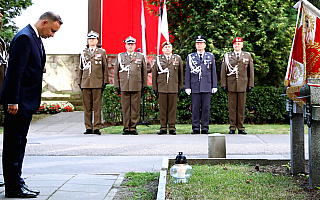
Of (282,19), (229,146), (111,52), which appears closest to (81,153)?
(229,146)

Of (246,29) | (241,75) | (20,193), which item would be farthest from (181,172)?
(246,29)

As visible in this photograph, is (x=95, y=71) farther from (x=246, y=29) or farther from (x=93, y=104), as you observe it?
(x=246, y=29)

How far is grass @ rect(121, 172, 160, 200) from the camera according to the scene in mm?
4141

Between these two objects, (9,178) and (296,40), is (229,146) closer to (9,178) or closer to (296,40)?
(296,40)

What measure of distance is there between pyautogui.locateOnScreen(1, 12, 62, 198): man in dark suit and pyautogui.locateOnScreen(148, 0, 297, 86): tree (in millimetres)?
9174

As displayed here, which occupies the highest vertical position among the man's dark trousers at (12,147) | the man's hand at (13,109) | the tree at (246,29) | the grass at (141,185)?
the tree at (246,29)

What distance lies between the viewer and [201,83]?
32.5 ft

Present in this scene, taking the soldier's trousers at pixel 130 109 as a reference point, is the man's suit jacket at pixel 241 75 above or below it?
above

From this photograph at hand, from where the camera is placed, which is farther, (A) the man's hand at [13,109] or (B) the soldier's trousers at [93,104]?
(B) the soldier's trousers at [93,104]

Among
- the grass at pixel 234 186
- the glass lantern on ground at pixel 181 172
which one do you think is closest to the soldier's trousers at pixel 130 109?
the grass at pixel 234 186

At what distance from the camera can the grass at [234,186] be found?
3861mm

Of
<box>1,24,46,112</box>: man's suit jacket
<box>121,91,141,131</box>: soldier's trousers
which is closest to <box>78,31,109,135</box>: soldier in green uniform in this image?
<box>121,91,141,131</box>: soldier's trousers

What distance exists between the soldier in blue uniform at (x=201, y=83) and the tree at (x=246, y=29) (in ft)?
9.54

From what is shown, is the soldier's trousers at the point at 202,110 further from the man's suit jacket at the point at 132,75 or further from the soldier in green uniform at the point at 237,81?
the man's suit jacket at the point at 132,75
